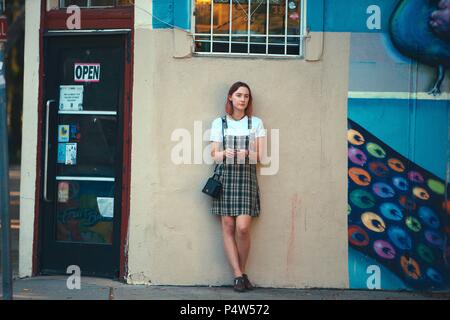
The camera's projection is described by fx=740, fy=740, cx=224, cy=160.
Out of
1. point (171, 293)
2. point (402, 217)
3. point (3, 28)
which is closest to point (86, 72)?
point (3, 28)

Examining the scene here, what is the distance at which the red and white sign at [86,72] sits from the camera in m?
7.67

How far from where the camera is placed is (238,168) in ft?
23.4

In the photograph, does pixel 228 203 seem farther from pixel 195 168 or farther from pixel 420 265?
pixel 420 265

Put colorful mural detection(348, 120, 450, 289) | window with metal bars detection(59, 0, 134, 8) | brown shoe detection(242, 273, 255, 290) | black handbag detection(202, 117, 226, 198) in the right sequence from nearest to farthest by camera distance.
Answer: black handbag detection(202, 117, 226, 198)
brown shoe detection(242, 273, 255, 290)
colorful mural detection(348, 120, 450, 289)
window with metal bars detection(59, 0, 134, 8)

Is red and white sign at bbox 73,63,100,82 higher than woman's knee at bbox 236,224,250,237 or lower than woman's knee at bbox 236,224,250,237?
higher

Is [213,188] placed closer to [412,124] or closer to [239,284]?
[239,284]

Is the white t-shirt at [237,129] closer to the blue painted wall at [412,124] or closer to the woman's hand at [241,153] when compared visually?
the woman's hand at [241,153]

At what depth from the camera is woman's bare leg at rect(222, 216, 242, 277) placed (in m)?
7.11

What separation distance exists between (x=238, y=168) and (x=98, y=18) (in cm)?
213

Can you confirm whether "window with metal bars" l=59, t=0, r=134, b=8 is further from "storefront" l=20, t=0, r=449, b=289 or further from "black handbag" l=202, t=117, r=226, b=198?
"black handbag" l=202, t=117, r=226, b=198

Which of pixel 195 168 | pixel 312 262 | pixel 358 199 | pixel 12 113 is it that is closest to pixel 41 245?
pixel 195 168

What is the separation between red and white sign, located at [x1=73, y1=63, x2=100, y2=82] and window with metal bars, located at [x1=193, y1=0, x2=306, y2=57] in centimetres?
110

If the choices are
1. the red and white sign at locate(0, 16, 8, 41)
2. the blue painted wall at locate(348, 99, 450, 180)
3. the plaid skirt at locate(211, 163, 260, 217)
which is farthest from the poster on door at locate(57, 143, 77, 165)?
the blue painted wall at locate(348, 99, 450, 180)

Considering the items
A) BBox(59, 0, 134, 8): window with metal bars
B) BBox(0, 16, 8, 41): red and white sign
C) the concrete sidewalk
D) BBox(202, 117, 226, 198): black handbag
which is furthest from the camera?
BBox(59, 0, 134, 8): window with metal bars
